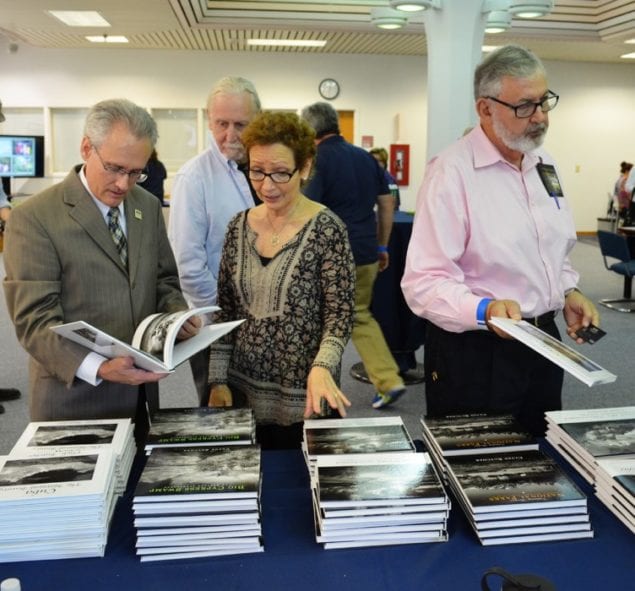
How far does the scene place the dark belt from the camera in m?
1.90

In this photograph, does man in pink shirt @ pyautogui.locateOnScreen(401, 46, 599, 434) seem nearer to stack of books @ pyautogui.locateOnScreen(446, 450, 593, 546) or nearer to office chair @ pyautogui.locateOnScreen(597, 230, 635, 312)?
stack of books @ pyautogui.locateOnScreen(446, 450, 593, 546)

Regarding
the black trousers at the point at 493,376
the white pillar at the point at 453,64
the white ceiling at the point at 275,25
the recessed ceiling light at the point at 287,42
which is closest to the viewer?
the black trousers at the point at 493,376

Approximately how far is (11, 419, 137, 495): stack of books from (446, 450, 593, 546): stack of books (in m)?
0.71

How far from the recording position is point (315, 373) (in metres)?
1.69

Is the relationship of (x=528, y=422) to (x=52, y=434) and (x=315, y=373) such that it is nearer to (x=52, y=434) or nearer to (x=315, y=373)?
(x=315, y=373)

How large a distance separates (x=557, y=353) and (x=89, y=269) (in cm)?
116

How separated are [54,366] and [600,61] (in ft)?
43.9

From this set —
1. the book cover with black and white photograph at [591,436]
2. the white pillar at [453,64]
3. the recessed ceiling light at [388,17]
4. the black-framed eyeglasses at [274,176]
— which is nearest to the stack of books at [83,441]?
the black-framed eyeglasses at [274,176]

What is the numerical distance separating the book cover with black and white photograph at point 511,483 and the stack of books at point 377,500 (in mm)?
71

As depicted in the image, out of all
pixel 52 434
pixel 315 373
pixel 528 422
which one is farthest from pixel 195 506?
pixel 528 422

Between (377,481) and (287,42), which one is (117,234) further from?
(287,42)

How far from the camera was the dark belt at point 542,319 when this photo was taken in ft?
6.22

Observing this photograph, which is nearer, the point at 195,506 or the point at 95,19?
the point at 195,506

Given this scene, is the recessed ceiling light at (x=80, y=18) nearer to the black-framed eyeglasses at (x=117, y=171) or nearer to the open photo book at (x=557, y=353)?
the black-framed eyeglasses at (x=117, y=171)
